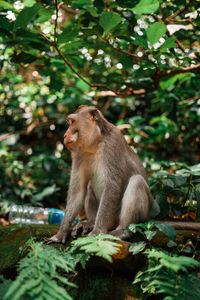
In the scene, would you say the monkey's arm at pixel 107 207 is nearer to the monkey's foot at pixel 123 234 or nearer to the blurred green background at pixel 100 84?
the monkey's foot at pixel 123 234

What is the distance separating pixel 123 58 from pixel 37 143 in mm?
5652

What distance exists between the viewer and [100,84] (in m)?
3.70

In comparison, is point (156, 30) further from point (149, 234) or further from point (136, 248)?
point (136, 248)

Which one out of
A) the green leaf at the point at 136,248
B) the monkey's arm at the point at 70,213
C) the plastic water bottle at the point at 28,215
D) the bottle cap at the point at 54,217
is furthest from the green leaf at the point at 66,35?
the plastic water bottle at the point at 28,215

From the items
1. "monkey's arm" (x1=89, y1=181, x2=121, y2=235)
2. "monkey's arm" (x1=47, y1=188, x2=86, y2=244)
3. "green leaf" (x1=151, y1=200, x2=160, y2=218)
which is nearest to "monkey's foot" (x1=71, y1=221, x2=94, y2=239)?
"monkey's arm" (x1=47, y1=188, x2=86, y2=244)

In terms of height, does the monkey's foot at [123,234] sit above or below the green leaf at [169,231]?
below

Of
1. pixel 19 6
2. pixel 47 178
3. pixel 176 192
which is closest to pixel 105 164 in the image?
pixel 176 192

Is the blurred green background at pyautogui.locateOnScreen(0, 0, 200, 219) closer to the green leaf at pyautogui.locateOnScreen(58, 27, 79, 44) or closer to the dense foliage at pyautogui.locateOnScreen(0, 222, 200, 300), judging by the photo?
the green leaf at pyautogui.locateOnScreen(58, 27, 79, 44)

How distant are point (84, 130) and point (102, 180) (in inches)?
20.3

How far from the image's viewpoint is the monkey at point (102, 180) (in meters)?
2.65

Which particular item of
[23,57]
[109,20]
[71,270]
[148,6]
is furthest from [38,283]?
[23,57]

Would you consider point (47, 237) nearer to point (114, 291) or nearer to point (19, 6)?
point (114, 291)

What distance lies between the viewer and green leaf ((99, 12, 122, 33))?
7.93 ft

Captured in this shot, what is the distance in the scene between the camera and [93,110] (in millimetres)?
2943
